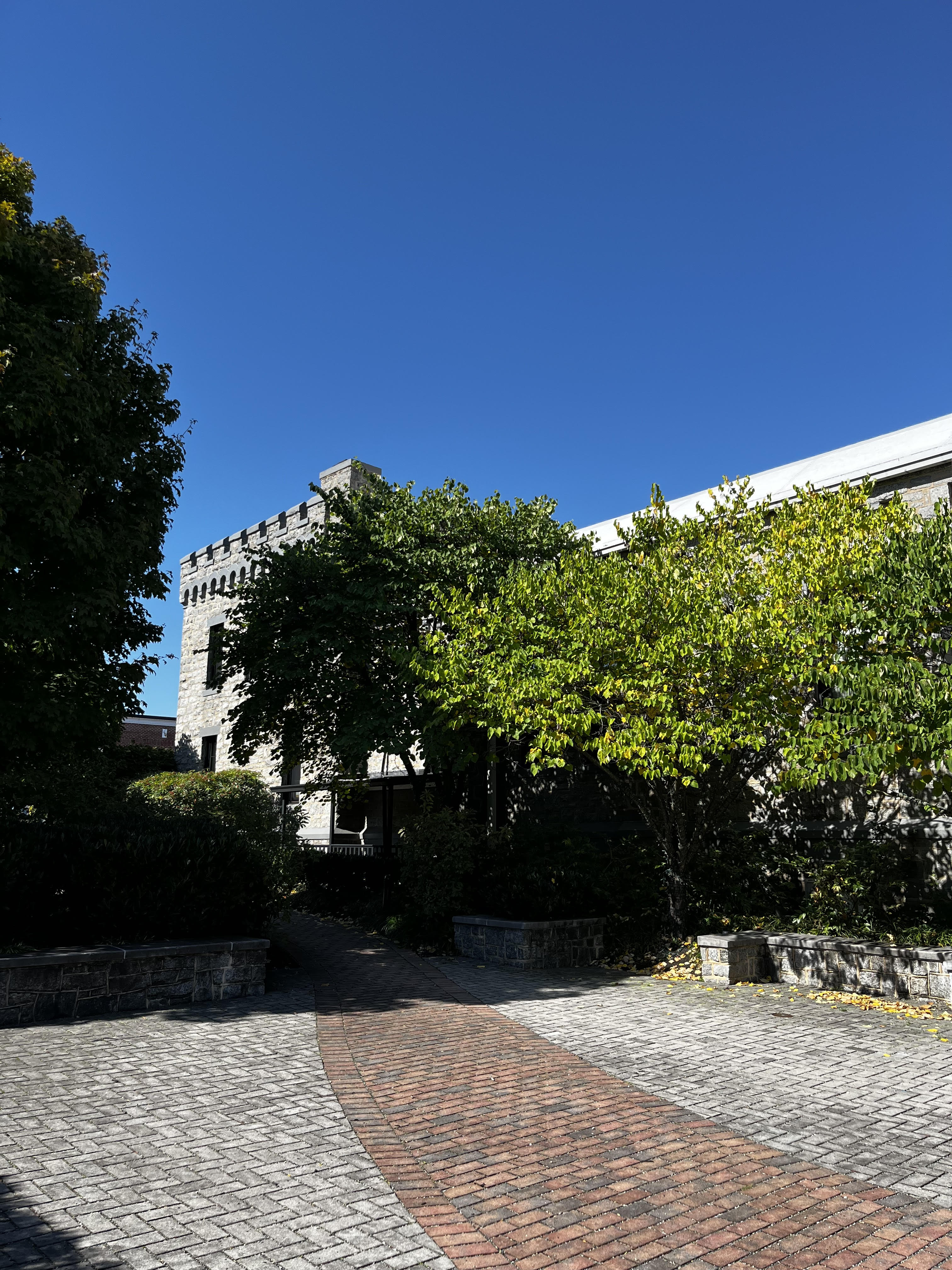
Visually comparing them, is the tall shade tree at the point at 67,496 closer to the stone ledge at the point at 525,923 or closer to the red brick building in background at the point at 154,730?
the stone ledge at the point at 525,923

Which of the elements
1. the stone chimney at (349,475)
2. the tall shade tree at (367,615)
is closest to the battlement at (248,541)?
the stone chimney at (349,475)

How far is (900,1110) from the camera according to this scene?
246 inches

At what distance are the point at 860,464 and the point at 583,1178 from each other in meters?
13.7

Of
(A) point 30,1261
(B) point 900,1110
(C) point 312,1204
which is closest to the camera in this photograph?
(A) point 30,1261

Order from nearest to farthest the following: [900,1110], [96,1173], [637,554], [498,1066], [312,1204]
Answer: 1. [312,1204]
2. [96,1173]
3. [900,1110]
4. [498,1066]
5. [637,554]

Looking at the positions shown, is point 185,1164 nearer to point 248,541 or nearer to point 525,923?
point 525,923

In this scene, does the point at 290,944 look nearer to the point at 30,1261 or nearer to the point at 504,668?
the point at 504,668

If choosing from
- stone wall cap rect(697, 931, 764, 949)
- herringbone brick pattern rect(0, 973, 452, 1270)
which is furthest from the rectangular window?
stone wall cap rect(697, 931, 764, 949)

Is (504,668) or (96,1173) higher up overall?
(504,668)

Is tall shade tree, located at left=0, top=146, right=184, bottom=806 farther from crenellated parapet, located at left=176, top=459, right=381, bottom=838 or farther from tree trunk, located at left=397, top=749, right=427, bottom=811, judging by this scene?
crenellated parapet, located at left=176, top=459, right=381, bottom=838

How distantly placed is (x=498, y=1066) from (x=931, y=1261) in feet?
13.1

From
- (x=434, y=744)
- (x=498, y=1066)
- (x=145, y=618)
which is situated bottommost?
(x=498, y=1066)

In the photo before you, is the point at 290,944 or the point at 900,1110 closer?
the point at 900,1110

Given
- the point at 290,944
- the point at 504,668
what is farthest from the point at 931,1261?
the point at 290,944
